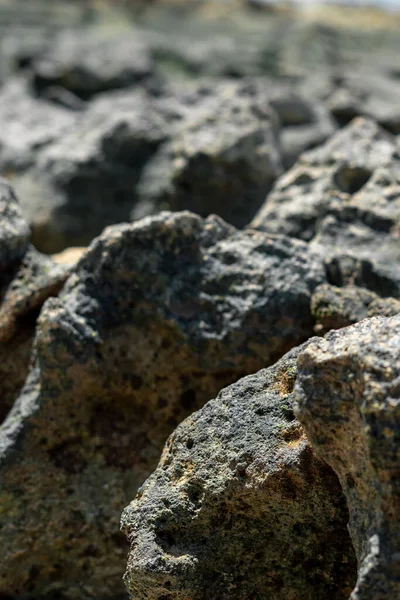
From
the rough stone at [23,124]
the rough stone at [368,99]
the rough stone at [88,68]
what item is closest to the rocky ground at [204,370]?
the rough stone at [23,124]

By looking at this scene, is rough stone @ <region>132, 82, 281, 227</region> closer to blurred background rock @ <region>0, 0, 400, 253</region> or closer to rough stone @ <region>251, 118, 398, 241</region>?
blurred background rock @ <region>0, 0, 400, 253</region>

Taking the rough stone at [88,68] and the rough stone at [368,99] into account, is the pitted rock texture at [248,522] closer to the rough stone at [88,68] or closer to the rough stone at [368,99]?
the rough stone at [368,99]

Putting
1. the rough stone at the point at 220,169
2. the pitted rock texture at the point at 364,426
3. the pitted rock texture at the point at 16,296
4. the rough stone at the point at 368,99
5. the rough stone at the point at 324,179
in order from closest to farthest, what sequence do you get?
the pitted rock texture at the point at 364,426, the pitted rock texture at the point at 16,296, the rough stone at the point at 324,179, the rough stone at the point at 220,169, the rough stone at the point at 368,99

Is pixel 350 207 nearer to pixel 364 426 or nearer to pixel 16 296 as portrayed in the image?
pixel 16 296

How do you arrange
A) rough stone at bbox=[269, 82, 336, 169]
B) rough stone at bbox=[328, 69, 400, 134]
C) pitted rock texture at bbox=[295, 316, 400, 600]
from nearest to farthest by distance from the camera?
pitted rock texture at bbox=[295, 316, 400, 600]
rough stone at bbox=[269, 82, 336, 169]
rough stone at bbox=[328, 69, 400, 134]

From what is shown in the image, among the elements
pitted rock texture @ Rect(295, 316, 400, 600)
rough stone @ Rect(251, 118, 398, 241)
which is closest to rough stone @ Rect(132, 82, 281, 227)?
Answer: rough stone @ Rect(251, 118, 398, 241)

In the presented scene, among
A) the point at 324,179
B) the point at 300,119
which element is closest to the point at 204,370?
the point at 324,179
